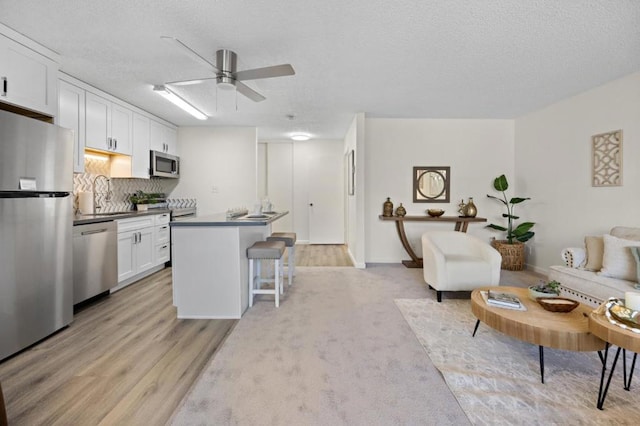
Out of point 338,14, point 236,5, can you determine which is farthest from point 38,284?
point 338,14

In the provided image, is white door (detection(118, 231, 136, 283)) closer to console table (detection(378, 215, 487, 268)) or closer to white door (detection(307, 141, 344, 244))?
console table (detection(378, 215, 487, 268))

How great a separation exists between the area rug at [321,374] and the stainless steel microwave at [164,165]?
296 centimetres

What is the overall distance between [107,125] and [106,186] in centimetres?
93

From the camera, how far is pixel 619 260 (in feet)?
8.39

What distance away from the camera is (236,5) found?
1.97 m

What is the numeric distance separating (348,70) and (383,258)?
3115 millimetres

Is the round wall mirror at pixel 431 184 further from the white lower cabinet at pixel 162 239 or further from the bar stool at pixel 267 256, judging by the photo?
the white lower cabinet at pixel 162 239

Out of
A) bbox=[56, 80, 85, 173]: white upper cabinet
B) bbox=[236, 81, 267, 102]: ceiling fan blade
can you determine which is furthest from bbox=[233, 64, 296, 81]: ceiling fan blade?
bbox=[56, 80, 85, 173]: white upper cabinet

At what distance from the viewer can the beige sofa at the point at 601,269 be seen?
2.45m

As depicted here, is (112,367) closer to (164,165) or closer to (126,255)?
(126,255)

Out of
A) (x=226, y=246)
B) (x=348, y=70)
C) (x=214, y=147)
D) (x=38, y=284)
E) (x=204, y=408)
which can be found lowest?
(x=204, y=408)

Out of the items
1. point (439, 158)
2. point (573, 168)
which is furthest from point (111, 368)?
point (573, 168)

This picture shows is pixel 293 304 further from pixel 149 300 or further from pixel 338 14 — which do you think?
pixel 338 14

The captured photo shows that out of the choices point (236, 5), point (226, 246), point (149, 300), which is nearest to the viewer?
point (236, 5)
